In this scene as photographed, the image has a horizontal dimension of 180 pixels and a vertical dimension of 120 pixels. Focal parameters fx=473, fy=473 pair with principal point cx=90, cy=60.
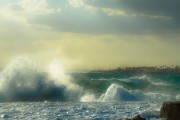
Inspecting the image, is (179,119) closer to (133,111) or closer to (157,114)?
(157,114)

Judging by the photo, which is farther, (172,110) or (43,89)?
(43,89)

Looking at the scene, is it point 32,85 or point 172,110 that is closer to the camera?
point 172,110

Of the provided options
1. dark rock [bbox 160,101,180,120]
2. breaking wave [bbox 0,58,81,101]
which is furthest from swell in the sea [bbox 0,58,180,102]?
dark rock [bbox 160,101,180,120]

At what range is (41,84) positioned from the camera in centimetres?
3944

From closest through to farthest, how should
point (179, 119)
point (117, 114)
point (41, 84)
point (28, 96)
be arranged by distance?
point (179, 119) < point (117, 114) < point (28, 96) < point (41, 84)

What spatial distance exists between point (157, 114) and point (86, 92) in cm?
2135

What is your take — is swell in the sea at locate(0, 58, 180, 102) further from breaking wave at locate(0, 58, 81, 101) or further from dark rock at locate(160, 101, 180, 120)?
dark rock at locate(160, 101, 180, 120)

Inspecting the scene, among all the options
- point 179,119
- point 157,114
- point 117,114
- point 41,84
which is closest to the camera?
point 179,119

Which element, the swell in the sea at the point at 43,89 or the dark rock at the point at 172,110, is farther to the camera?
the swell in the sea at the point at 43,89

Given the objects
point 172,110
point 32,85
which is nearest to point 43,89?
point 32,85

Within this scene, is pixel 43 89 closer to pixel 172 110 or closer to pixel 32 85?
pixel 32 85

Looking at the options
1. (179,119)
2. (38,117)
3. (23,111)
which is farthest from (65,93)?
(179,119)

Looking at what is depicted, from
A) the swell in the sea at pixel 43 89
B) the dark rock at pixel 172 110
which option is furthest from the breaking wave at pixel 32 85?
the dark rock at pixel 172 110

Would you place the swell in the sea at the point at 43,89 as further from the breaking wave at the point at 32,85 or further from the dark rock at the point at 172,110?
the dark rock at the point at 172,110
